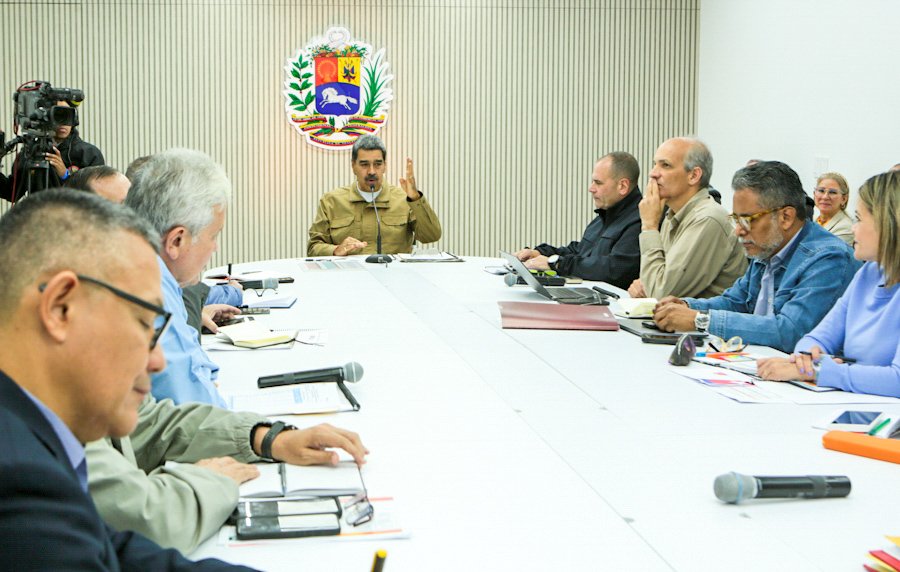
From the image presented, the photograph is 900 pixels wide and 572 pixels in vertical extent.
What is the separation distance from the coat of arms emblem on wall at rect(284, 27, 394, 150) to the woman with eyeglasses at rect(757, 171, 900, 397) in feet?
18.2

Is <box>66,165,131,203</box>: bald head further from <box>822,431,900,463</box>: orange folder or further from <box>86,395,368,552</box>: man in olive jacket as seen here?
<box>822,431,900,463</box>: orange folder

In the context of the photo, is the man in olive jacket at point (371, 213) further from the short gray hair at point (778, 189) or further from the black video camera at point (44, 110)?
the short gray hair at point (778, 189)

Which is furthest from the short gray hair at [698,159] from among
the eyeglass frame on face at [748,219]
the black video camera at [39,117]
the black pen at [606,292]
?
the black video camera at [39,117]

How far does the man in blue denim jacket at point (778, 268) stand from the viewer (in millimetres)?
3156

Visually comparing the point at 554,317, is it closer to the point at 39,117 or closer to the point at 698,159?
the point at 698,159

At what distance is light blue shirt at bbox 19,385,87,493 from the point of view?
95 centimetres

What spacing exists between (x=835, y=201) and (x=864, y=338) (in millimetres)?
3445

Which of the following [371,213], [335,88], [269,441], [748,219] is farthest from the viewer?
[335,88]

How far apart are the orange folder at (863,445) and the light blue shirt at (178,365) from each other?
1299mm

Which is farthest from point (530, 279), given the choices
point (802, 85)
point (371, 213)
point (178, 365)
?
point (802, 85)

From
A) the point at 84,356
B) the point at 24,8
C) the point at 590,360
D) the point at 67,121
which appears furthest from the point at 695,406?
the point at 24,8

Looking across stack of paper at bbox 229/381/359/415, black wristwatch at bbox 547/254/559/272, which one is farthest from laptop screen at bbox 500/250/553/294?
stack of paper at bbox 229/381/359/415

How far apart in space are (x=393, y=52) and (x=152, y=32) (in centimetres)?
193

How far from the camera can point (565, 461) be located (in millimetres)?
1859
